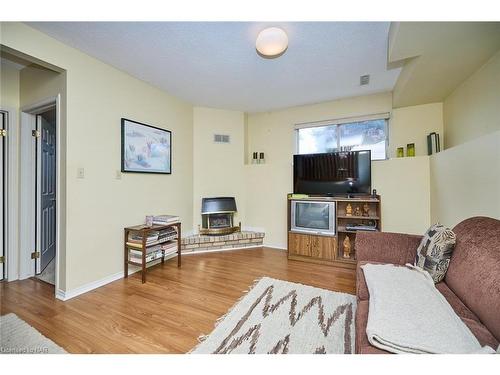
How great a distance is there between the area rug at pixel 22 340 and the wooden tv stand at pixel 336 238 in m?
2.46

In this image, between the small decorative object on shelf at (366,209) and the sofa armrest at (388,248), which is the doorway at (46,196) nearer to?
the sofa armrest at (388,248)

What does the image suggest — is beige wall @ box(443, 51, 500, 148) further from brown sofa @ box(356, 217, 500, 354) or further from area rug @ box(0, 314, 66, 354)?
area rug @ box(0, 314, 66, 354)

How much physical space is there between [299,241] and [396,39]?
2.35m

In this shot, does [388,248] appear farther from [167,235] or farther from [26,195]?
[26,195]

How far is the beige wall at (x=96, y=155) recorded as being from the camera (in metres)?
1.88

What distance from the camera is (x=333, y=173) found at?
2.90m

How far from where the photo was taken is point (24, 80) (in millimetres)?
2186

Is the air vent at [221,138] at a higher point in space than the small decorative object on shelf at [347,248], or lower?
higher

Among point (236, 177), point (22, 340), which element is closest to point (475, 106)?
point (236, 177)

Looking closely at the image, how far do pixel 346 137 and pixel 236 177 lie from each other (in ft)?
6.28

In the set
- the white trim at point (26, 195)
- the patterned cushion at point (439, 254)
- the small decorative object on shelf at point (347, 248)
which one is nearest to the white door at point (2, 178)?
the white trim at point (26, 195)

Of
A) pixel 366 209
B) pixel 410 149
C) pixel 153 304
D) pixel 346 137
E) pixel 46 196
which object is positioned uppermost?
pixel 346 137

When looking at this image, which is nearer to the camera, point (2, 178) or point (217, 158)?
point (2, 178)

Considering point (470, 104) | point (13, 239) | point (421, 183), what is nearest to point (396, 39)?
point (470, 104)
